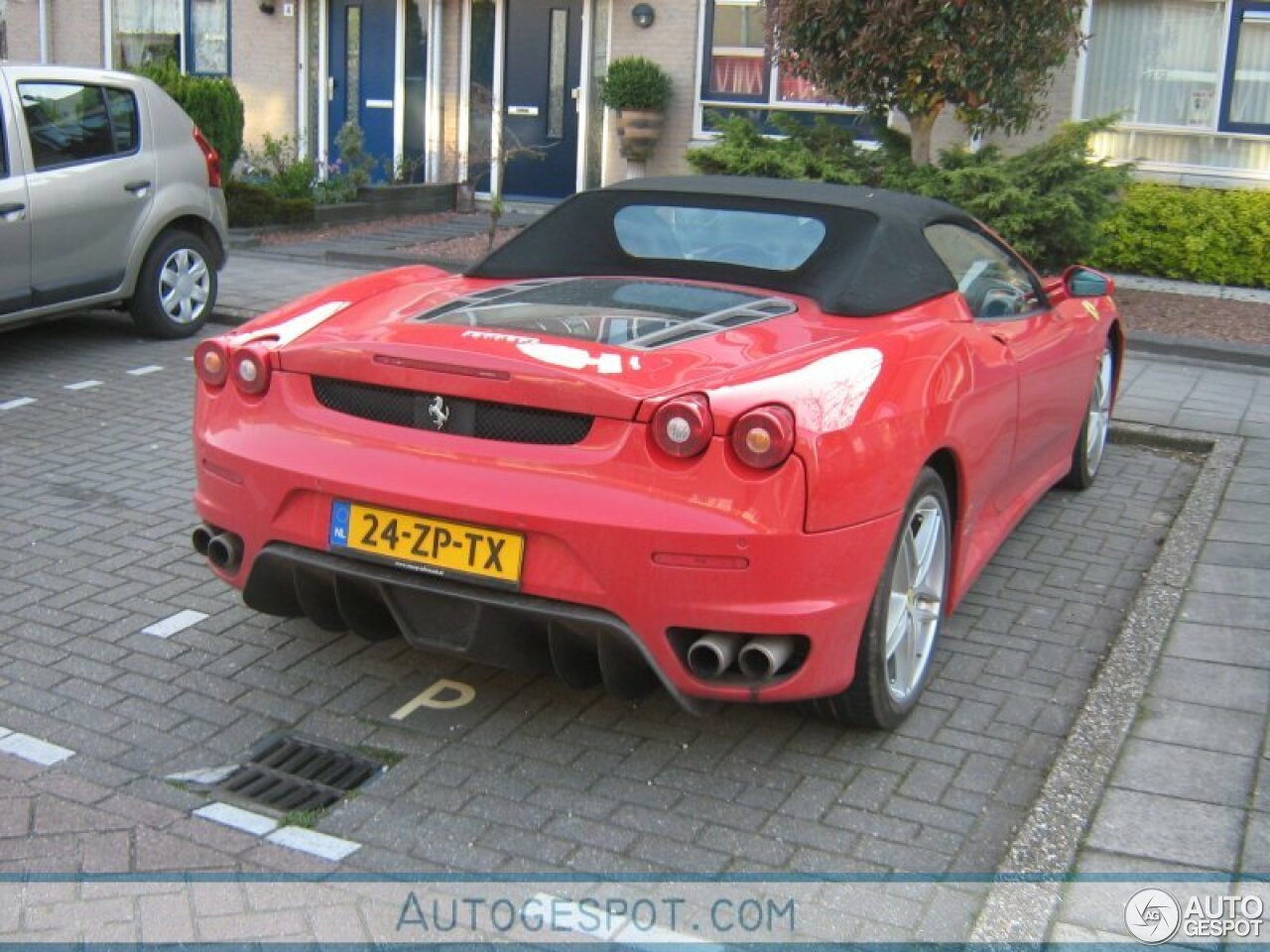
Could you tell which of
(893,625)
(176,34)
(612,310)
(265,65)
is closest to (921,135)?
(612,310)

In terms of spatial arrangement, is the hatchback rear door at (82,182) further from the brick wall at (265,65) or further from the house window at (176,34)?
the house window at (176,34)

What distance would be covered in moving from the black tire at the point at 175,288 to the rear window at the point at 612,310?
5088 mm

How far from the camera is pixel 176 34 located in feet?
63.5

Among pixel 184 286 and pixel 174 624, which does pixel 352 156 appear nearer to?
pixel 184 286

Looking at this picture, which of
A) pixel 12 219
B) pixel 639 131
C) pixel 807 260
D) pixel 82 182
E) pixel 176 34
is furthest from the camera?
pixel 176 34

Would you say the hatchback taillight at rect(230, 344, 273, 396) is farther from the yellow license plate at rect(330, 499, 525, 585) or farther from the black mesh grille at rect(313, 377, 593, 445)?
the yellow license plate at rect(330, 499, 525, 585)

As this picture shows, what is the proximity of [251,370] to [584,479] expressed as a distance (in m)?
1.12

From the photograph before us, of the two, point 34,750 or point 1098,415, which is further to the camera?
point 1098,415

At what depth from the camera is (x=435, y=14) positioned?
17.4 metres

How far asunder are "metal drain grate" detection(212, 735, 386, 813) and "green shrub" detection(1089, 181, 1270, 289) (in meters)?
10.4

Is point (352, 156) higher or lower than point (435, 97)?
lower

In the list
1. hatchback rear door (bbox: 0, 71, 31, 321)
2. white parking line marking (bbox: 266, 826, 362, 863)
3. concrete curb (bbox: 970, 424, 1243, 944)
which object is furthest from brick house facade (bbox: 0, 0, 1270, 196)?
white parking line marking (bbox: 266, 826, 362, 863)

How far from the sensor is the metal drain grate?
148 inches

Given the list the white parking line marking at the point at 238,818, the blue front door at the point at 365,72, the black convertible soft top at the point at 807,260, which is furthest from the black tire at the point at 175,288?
the blue front door at the point at 365,72
